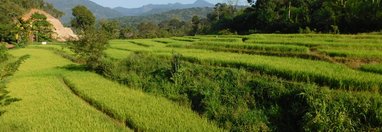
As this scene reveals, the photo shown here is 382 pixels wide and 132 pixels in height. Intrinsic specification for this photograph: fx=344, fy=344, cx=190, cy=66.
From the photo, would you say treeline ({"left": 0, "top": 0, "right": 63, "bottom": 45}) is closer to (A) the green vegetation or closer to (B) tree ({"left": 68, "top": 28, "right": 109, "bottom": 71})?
(B) tree ({"left": 68, "top": 28, "right": 109, "bottom": 71})

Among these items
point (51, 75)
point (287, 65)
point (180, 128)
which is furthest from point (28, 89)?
point (287, 65)

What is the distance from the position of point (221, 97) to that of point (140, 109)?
2.44 metres

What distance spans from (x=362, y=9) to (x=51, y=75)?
23.0m

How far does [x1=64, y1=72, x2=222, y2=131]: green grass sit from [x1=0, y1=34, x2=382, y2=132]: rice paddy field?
0.10 ft

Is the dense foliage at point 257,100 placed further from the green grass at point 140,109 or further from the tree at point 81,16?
the tree at point 81,16

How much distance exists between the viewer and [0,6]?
50812 millimetres

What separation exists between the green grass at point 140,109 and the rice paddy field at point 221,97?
29mm

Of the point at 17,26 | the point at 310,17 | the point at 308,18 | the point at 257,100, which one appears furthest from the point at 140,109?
the point at 17,26

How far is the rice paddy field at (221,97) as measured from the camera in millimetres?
8015

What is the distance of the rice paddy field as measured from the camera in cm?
801

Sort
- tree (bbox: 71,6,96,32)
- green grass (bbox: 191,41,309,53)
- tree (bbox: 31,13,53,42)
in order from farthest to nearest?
tree (bbox: 71,6,96,32) < tree (bbox: 31,13,53,42) < green grass (bbox: 191,41,309,53)

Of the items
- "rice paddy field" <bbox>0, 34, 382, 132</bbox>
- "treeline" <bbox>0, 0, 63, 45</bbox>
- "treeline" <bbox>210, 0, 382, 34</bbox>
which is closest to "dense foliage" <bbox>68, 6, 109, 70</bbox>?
"rice paddy field" <bbox>0, 34, 382, 132</bbox>

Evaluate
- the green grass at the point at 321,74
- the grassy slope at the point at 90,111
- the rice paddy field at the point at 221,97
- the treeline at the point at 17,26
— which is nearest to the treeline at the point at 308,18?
the treeline at the point at 17,26

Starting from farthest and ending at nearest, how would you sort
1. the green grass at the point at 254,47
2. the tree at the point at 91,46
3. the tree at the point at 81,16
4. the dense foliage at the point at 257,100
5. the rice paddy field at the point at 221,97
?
the tree at the point at 81,16 < the tree at the point at 91,46 < the green grass at the point at 254,47 < the rice paddy field at the point at 221,97 < the dense foliage at the point at 257,100
